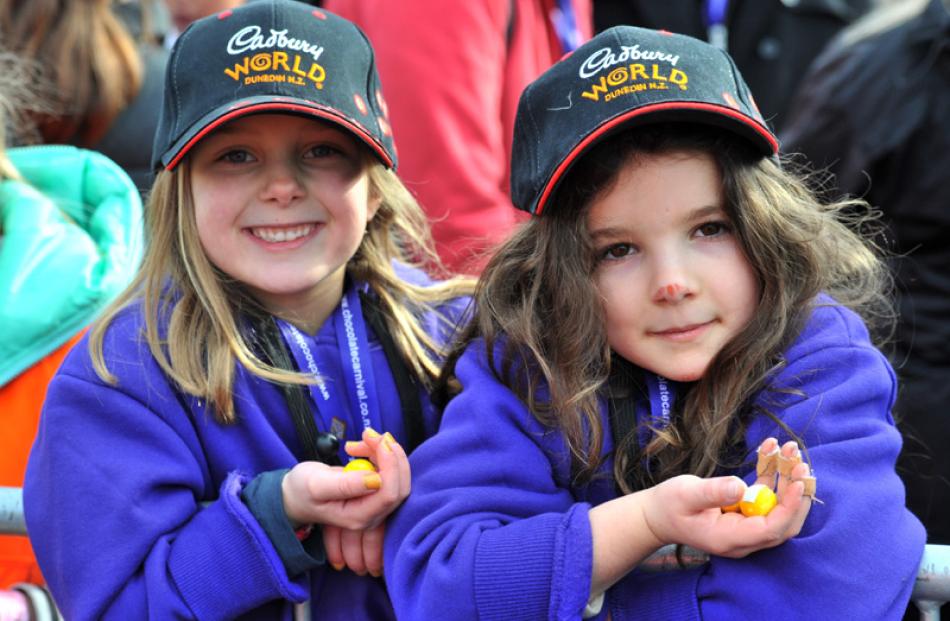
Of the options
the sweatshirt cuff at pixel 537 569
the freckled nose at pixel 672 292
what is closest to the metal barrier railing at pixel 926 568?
the sweatshirt cuff at pixel 537 569

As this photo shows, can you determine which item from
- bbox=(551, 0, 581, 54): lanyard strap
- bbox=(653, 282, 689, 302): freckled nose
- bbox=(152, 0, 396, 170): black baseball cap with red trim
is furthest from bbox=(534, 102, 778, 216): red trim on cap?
bbox=(551, 0, 581, 54): lanyard strap

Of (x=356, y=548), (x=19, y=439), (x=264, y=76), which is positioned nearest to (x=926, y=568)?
(x=356, y=548)

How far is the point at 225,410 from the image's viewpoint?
254 cm

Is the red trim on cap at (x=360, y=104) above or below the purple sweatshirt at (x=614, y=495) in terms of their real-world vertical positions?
above

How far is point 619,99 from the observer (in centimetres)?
231

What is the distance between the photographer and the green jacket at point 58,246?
9.72ft

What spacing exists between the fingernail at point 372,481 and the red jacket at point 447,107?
121 cm

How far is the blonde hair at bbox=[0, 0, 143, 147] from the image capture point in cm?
377

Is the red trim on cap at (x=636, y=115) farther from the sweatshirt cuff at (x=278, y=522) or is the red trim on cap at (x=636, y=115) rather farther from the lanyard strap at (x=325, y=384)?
the sweatshirt cuff at (x=278, y=522)

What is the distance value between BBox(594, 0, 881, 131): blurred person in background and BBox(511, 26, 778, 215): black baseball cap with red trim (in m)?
2.09

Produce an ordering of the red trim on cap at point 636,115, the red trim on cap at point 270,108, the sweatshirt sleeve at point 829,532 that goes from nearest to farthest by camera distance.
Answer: the sweatshirt sleeve at point 829,532 < the red trim on cap at point 636,115 < the red trim on cap at point 270,108

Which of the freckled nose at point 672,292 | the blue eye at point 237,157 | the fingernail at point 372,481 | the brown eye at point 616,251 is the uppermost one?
the blue eye at point 237,157

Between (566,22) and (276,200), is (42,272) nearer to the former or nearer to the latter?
(276,200)

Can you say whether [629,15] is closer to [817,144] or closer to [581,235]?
[817,144]
